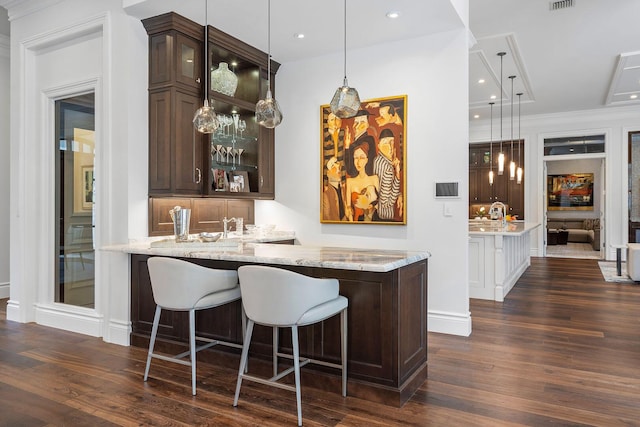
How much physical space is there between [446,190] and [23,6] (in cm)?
459

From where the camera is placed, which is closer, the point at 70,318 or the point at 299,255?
the point at 299,255

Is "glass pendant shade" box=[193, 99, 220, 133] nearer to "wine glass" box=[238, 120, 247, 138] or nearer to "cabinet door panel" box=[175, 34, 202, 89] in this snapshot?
"cabinet door panel" box=[175, 34, 202, 89]

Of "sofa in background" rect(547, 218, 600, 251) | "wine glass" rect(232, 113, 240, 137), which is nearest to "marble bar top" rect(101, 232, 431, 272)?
"wine glass" rect(232, 113, 240, 137)

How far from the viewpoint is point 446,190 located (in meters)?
4.18

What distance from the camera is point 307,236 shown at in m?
5.04

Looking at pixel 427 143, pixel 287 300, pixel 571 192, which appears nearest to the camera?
pixel 287 300

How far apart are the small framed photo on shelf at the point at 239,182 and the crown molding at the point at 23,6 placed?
2.32m

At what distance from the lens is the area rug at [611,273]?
6.89 meters

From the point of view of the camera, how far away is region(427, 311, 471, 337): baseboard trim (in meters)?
4.09

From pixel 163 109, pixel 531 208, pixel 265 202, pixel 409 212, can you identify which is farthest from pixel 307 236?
pixel 531 208

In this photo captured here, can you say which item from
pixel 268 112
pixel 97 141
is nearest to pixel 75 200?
pixel 97 141

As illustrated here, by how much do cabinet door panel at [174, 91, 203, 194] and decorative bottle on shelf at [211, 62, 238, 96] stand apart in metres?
0.34

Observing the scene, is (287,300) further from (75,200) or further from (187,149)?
(75,200)

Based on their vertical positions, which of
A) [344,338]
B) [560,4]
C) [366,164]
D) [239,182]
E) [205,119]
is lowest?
[344,338]
